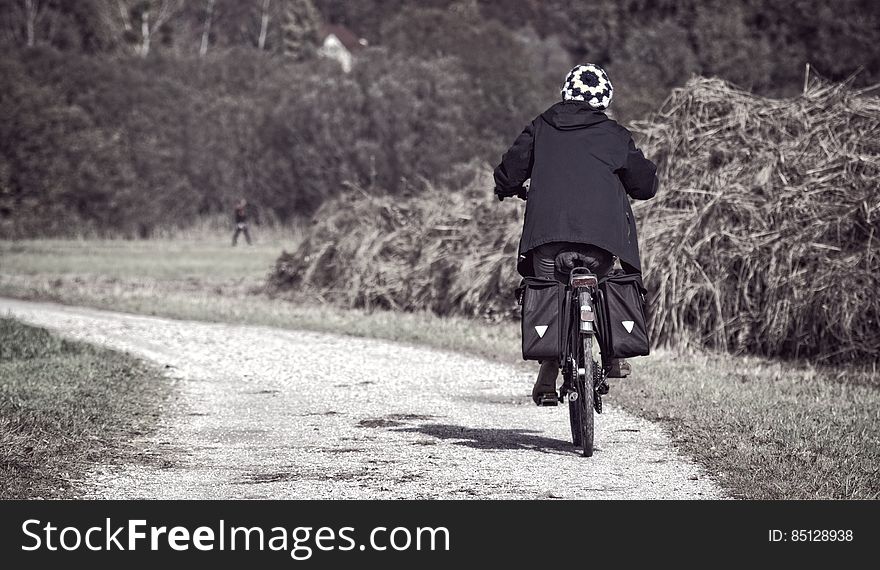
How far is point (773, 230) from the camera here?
1472 centimetres

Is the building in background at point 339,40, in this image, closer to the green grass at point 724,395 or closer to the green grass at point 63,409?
the green grass at point 724,395

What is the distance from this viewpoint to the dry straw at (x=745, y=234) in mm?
14016

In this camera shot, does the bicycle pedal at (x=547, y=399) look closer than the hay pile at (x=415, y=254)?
Yes

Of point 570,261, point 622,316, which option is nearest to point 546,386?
point 622,316

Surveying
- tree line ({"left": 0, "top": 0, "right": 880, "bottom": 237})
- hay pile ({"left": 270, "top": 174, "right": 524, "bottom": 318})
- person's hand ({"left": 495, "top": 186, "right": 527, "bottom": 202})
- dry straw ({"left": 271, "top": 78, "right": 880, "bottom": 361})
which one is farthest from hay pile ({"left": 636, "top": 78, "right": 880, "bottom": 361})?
tree line ({"left": 0, "top": 0, "right": 880, "bottom": 237})

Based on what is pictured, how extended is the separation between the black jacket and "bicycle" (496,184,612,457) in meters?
0.17

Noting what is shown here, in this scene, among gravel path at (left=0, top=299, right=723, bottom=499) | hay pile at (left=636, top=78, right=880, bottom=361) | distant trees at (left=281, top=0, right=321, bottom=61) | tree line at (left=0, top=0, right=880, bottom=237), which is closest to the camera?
gravel path at (left=0, top=299, right=723, bottom=499)

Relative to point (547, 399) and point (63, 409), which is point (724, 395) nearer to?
point (547, 399)

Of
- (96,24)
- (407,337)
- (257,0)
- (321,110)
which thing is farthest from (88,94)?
(257,0)

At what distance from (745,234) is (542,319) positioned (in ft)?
24.6

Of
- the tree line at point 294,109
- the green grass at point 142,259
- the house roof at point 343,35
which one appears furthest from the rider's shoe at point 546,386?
the house roof at point 343,35

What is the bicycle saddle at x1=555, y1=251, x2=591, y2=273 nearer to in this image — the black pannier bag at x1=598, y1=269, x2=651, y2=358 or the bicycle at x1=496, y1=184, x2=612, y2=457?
the bicycle at x1=496, y1=184, x2=612, y2=457

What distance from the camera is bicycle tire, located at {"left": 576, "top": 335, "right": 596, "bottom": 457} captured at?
7.88 metres

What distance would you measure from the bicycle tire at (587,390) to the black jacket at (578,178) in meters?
0.56
